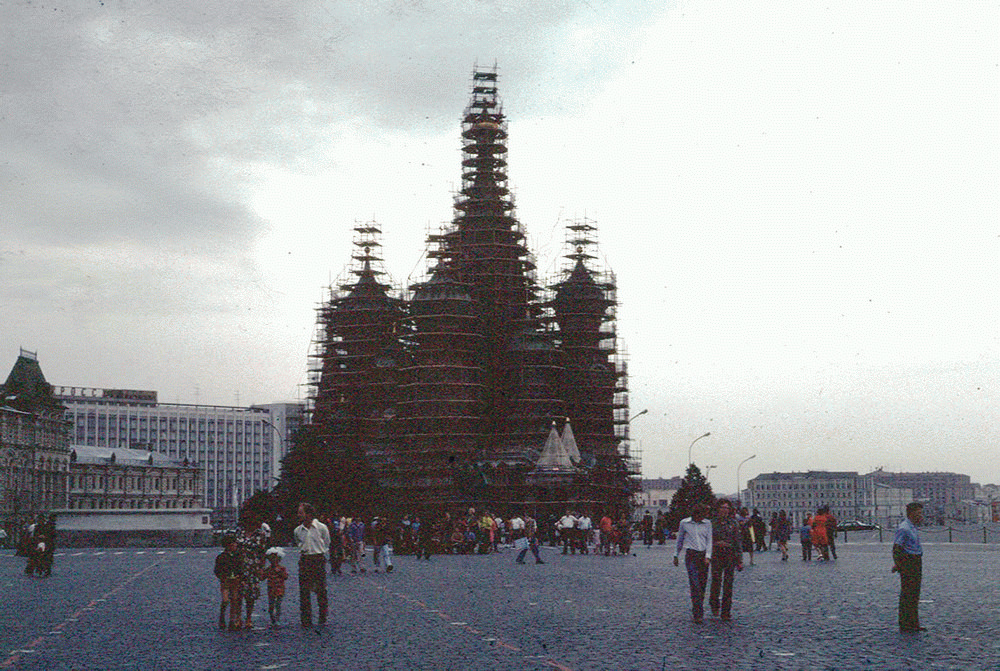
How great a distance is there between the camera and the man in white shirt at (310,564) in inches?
701

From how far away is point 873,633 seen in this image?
51.2 feet

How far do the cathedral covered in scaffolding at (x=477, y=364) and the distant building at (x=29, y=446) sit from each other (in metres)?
32.3

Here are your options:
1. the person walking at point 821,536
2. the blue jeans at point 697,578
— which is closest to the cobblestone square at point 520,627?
the blue jeans at point 697,578

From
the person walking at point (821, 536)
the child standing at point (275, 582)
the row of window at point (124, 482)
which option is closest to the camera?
the child standing at point (275, 582)

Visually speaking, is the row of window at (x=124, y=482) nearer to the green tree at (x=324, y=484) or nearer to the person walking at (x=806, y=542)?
the green tree at (x=324, y=484)

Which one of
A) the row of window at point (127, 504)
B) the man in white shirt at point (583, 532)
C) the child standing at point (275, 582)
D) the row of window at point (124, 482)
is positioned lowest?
the row of window at point (127, 504)

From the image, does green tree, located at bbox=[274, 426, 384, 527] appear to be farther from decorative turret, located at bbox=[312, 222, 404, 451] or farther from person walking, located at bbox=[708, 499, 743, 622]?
person walking, located at bbox=[708, 499, 743, 622]

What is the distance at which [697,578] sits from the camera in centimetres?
1770

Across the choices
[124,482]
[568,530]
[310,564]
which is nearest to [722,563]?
[310,564]

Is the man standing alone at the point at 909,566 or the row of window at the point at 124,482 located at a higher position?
the row of window at the point at 124,482

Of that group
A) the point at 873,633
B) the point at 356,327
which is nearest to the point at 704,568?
the point at 873,633

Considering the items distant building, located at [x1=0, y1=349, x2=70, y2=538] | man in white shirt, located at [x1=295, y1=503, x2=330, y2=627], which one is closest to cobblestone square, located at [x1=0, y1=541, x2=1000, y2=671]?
man in white shirt, located at [x1=295, y1=503, x2=330, y2=627]

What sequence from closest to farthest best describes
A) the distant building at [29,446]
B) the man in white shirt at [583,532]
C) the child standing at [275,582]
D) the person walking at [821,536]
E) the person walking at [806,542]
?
the child standing at [275,582], the person walking at [821,536], the person walking at [806,542], the man in white shirt at [583,532], the distant building at [29,446]

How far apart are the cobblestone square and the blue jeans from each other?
0.76 feet
